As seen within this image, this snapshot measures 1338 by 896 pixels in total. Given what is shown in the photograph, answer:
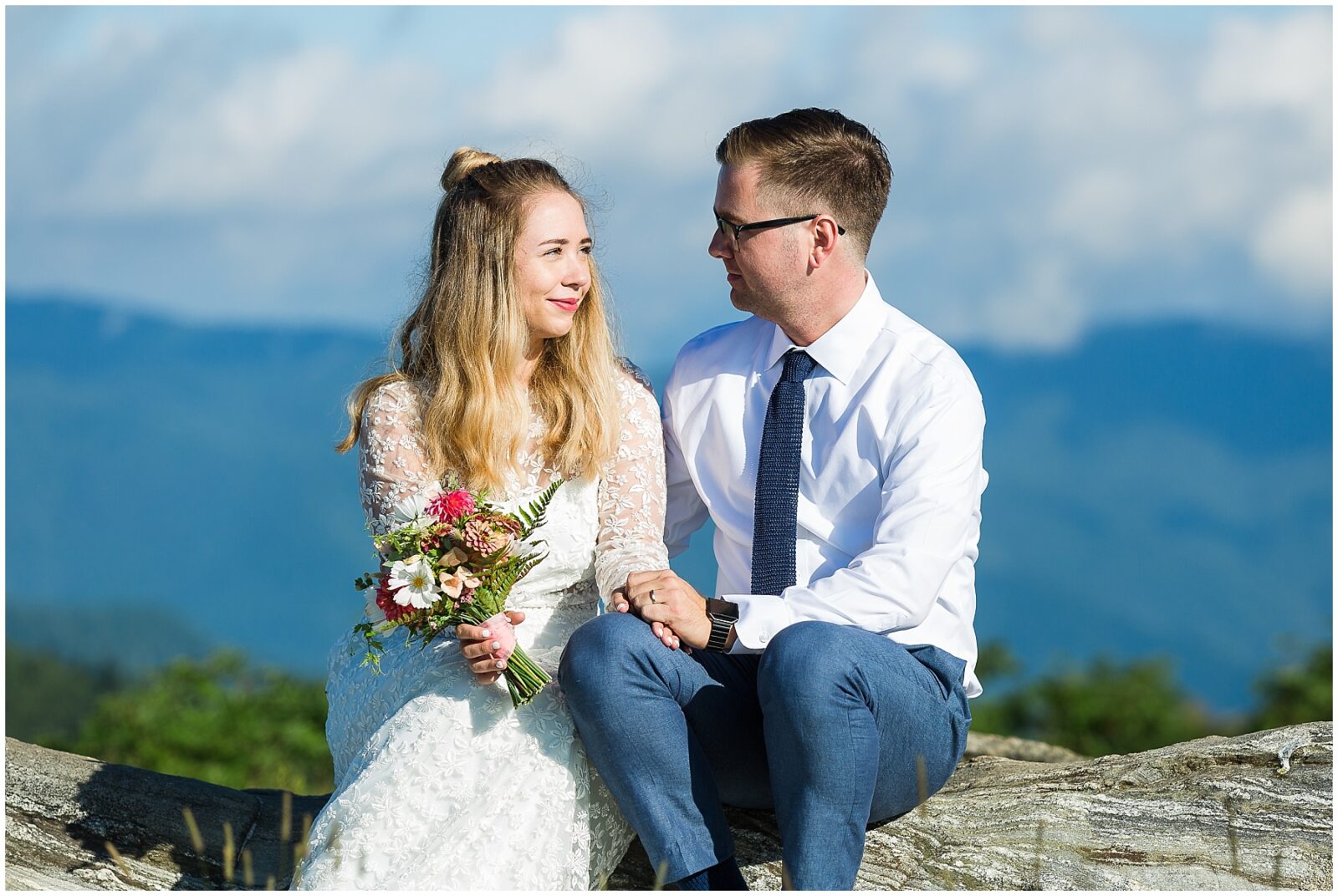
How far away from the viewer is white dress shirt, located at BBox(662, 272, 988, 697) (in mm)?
4156

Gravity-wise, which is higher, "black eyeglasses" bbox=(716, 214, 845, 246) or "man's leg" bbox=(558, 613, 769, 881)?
"black eyeglasses" bbox=(716, 214, 845, 246)

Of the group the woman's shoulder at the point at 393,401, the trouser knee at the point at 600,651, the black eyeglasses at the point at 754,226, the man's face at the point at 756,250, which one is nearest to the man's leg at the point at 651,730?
the trouser knee at the point at 600,651

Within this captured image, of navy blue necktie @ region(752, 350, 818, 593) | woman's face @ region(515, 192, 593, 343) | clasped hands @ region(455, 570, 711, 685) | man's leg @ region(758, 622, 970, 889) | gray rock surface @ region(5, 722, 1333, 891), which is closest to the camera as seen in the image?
man's leg @ region(758, 622, 970, 889)

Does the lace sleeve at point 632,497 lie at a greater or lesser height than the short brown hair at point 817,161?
lesser

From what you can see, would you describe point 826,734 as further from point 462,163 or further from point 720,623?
point 462,163

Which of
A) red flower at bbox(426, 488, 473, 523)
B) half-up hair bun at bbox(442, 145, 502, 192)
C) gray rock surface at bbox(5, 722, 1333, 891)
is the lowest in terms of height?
gray rock surface at bbox(5, 722, 1333, 891)

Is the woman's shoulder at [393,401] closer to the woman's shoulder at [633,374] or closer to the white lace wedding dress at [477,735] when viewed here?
the white lace wedding dress at [477,735]

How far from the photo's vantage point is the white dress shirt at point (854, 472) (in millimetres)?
4156

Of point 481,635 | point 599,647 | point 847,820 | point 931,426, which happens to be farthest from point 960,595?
point 481,635

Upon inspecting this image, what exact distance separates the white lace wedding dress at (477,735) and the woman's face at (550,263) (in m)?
0.38

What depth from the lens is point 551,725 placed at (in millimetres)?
4012

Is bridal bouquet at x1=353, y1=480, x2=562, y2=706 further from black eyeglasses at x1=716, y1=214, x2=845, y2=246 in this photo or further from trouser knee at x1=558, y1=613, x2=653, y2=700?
black eyeglasses at x1=716, y1=214, x2=845, y2=246

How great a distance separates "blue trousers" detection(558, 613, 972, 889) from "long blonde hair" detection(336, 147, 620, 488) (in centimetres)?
85

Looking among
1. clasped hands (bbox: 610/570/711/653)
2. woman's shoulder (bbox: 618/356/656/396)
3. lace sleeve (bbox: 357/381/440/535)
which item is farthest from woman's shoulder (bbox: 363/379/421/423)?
clasped hands (bbox: 610/570/711/653)
